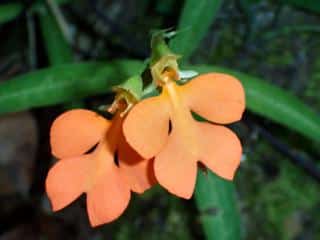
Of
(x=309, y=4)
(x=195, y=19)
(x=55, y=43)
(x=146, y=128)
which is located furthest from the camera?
(x=55, y=43)

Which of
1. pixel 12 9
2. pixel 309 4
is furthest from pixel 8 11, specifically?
pixel 309 4

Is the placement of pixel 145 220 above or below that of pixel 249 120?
below

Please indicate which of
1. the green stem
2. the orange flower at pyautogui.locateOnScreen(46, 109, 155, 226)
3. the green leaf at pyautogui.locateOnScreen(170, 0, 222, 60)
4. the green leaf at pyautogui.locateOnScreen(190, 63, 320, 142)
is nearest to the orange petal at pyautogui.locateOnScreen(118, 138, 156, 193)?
the orange flower at pyautogui.locateOnScreen(46, 109, 155, 226)

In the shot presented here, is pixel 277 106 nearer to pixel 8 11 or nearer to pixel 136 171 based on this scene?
pixel 136 171

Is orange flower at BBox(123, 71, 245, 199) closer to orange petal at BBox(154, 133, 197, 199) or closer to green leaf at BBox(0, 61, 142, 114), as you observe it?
orange petal at BBox(154, 133, 197, 199)

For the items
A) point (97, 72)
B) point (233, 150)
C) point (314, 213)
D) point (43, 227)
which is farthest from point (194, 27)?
point (43, 227)

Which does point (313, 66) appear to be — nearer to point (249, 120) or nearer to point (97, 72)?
point (249, 120)
